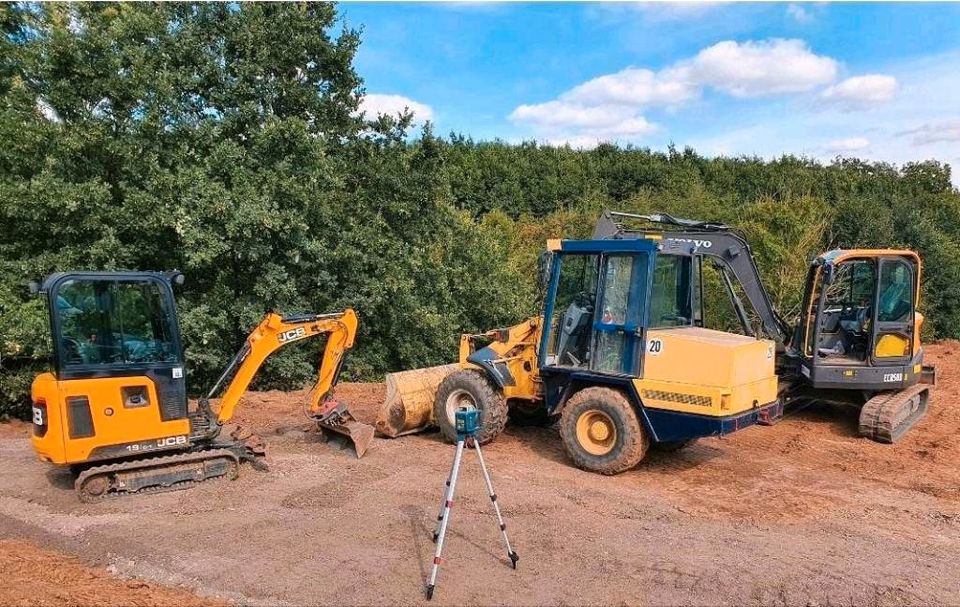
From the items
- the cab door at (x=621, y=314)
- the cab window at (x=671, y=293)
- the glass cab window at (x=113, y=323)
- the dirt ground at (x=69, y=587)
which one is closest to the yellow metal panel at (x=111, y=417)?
the glass cab window at (x=113, y=323)

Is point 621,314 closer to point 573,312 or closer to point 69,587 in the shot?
→ point 573,312

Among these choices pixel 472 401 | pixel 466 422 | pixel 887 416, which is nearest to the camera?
pixel 466 422

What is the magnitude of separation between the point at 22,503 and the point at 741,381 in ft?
23.9

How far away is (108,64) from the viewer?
1173cm

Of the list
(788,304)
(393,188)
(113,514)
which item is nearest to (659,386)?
(113,514)

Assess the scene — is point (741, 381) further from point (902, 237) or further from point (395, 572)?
point (902, 237)

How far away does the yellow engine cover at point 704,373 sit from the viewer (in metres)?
6.95

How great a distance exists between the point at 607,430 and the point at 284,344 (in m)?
3.82

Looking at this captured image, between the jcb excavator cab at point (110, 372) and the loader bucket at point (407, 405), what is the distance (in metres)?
2.66

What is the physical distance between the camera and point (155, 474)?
702 centimetres

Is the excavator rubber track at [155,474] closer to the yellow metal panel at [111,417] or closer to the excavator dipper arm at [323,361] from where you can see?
the yellow metal panel at [111,417]

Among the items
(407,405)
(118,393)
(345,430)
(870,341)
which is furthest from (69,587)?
(870,341)

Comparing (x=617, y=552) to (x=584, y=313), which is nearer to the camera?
(x=617, y=552)

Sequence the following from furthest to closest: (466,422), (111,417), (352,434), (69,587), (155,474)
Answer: (352,434) < (155,474) < (111,417) < (466,422) < (69,587)
